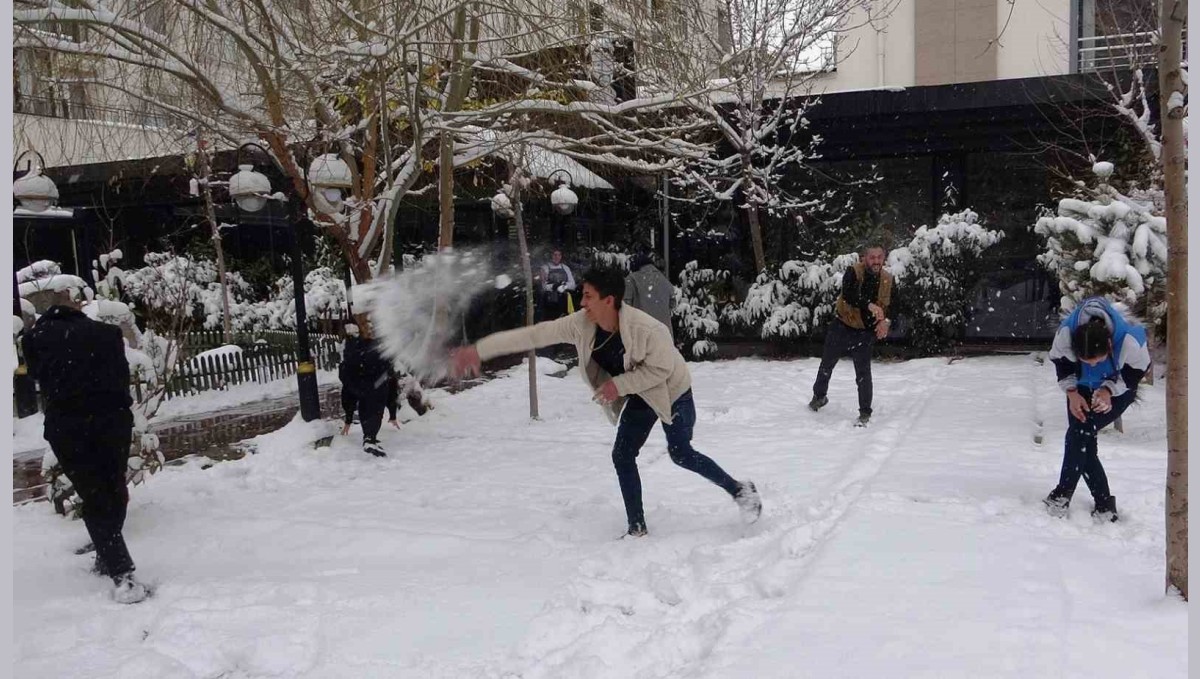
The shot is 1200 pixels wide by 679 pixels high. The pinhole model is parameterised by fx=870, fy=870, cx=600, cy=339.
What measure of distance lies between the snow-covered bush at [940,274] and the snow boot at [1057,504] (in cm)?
787

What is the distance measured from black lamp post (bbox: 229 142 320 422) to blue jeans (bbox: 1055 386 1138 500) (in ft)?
22.1

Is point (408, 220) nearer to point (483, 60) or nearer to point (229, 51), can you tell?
point (229, 51)

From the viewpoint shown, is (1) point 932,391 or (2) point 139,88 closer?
(2) point 139,88

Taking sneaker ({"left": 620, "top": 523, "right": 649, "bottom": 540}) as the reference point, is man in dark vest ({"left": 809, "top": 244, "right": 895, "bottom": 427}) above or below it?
above

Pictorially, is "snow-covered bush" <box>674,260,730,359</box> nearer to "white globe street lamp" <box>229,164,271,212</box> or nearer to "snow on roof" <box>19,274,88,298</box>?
"white globe street lamp" <box>229,164,271,212</box>

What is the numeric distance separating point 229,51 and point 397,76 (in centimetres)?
198

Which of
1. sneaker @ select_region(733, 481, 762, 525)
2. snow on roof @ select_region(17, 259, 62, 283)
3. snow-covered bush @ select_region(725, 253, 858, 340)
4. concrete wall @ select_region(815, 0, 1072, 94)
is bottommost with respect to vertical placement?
sneaker @ select_region(733, 481, 762, 525)

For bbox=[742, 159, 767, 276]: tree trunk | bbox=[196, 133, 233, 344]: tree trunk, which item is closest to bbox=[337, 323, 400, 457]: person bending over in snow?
bbox=[196, 133, 233, 344]: tree trunk

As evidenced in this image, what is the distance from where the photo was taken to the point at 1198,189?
3.45 m

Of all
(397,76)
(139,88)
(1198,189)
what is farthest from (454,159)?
(1198,189)

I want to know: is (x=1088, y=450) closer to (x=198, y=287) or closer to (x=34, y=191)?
(x=34, y=191)

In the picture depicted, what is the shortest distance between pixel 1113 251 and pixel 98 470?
8215mm

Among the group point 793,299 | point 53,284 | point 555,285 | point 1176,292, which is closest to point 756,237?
point 793,299

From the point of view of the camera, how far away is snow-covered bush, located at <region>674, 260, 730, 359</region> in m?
14.0
